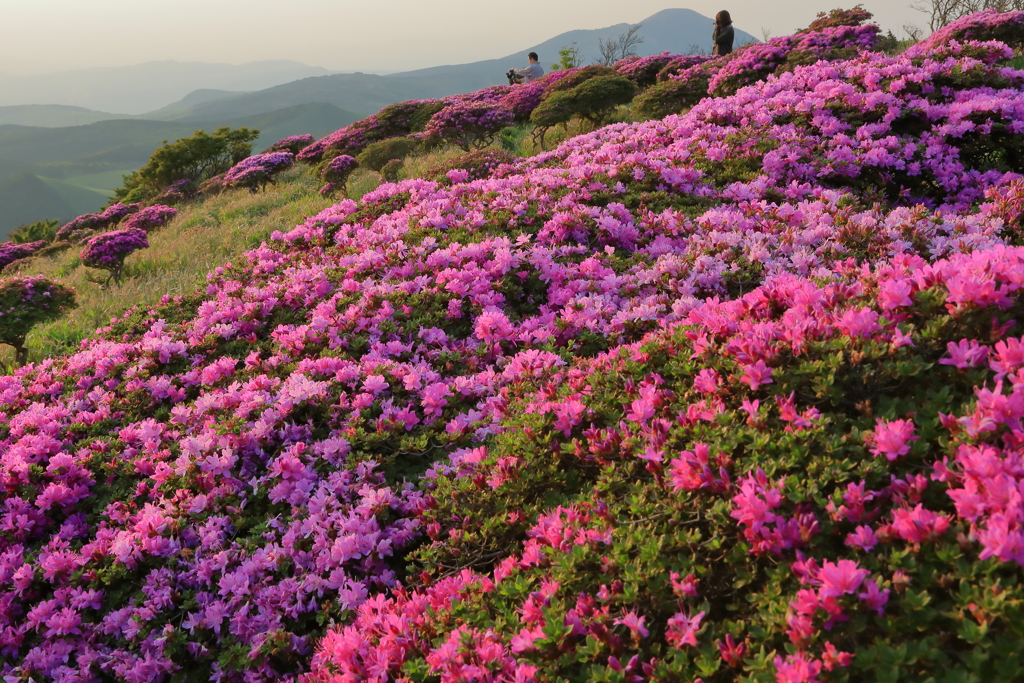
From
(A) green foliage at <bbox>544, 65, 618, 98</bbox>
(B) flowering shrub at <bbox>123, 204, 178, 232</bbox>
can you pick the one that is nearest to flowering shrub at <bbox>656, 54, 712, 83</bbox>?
(A) green foliage at <bbox>544, 65, 618, 98</bbox>

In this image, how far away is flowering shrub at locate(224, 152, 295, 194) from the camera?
23253 millimetres

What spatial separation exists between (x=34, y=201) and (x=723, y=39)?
751 feet

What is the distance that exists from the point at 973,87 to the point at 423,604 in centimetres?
1073

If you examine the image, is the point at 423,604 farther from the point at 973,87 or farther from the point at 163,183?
the point at 163,183

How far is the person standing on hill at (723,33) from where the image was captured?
19.3 m

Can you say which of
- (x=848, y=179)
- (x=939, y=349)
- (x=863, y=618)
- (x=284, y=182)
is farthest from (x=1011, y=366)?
(x=284, y=182)

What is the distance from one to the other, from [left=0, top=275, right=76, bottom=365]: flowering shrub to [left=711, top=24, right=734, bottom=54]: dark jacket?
69.4 feet

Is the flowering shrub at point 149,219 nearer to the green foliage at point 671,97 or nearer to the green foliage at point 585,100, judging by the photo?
the green foliage at point 585,100

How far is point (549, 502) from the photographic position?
120 inches

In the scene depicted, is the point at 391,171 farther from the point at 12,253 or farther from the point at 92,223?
the point at 92,223

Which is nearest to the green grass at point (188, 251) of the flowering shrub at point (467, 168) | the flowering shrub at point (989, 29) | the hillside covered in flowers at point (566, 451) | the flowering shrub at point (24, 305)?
the flowering shrub at point (24, 305)

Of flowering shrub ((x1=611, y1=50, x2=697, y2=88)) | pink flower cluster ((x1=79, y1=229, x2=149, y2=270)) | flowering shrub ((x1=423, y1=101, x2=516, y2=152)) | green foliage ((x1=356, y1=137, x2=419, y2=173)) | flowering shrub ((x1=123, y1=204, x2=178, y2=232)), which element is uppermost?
flowering shrub ((x1=611, y1=50, x2=697, y2=88))

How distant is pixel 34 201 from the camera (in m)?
178

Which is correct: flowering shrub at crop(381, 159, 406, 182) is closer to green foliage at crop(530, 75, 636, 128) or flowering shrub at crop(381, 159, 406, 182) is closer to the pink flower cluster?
green foliage at crop(530, 75, 636, 128)
